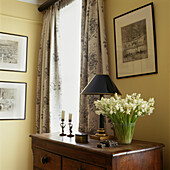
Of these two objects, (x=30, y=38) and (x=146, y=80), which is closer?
(x=146, y=80)

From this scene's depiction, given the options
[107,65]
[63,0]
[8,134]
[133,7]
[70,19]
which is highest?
[63,0]

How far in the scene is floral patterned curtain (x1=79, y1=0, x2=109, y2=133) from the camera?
106 inches

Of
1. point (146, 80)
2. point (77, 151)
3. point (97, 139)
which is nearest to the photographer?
point (77, 151)

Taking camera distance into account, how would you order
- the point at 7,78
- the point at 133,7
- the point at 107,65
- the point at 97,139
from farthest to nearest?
the point at 7,78, the point at 107,65, the point at 133,7, the point at 97,139

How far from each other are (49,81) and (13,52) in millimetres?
772

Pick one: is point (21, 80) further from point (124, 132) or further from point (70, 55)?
point (124, 132)

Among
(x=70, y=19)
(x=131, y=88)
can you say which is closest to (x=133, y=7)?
(x=131, y=88)

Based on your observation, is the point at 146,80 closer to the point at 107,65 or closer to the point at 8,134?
the point at 107,65

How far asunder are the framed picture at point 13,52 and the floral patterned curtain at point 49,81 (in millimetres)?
299

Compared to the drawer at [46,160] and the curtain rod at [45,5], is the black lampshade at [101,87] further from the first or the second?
the curtain rod at [45,5]

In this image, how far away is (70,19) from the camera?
3551 mm

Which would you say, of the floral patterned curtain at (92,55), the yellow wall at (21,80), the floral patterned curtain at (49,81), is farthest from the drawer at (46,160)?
the yellow wall at (21,80)

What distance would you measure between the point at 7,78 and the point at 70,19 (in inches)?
50.5

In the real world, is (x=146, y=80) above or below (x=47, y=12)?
below
